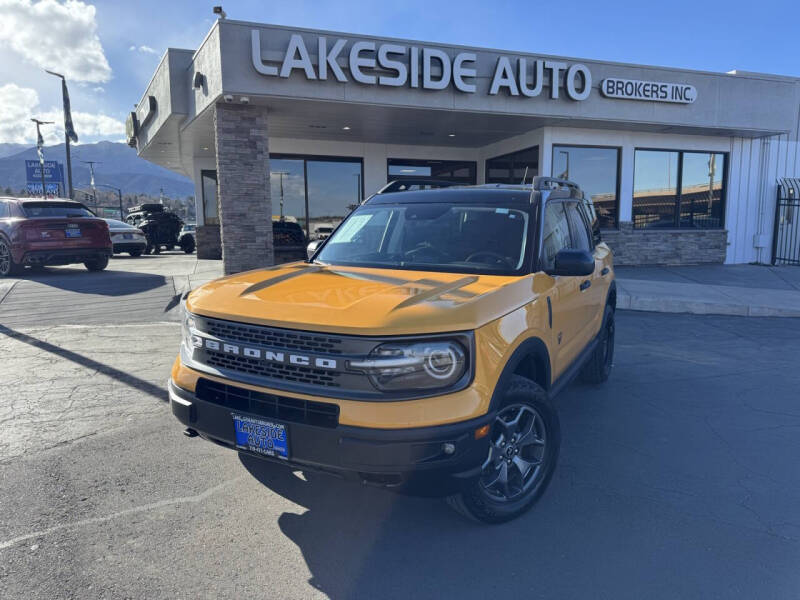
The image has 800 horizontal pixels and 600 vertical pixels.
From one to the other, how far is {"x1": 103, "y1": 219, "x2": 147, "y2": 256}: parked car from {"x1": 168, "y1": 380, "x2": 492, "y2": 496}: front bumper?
1917 cm

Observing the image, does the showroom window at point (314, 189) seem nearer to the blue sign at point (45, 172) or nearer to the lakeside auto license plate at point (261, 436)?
the lakeside auto license plate at point (261, 436)

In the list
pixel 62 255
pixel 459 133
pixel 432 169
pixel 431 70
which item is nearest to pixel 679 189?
pixel 459 133

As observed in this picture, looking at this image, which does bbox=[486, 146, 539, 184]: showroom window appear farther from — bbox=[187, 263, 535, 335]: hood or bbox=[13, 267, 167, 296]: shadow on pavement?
bbox=[187, 263, 535, 335]: hood

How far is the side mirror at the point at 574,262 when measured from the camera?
3.38 m

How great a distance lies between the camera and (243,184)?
36.2 ft

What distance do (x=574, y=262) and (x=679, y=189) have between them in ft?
46.1

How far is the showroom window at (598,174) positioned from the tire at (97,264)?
11438mm

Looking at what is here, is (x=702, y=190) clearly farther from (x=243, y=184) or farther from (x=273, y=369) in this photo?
(x=273, y=369)

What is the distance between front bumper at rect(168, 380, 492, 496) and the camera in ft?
8.02

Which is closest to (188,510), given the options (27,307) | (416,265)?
(416,265)

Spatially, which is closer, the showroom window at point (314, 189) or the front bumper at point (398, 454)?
the front bumper at point (398, 454)

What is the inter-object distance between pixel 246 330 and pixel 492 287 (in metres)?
1.33

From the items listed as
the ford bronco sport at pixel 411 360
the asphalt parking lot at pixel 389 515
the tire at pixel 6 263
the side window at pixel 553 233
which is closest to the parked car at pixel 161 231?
the tire at pixel 6 263

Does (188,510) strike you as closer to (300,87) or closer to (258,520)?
(258,520)
